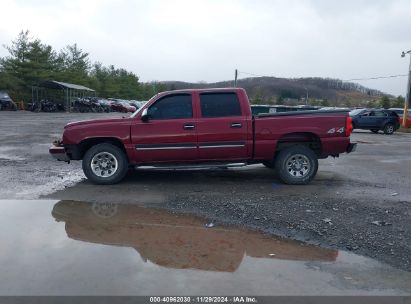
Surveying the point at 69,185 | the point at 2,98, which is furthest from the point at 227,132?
the point at 2,98

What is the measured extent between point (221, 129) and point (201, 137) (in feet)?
1.30

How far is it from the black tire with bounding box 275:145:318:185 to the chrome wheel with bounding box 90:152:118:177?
3.07 m

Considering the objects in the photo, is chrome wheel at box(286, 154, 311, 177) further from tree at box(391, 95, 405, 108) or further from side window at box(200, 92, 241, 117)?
tree at box(391, 95, 405, 108)

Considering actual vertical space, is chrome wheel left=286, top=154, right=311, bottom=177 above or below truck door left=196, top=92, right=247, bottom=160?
below

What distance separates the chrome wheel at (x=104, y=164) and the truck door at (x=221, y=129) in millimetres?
1631

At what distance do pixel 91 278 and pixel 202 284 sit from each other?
3.28ft

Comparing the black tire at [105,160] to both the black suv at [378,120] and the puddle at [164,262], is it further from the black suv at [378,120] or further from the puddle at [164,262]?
the black suv at [378,120]

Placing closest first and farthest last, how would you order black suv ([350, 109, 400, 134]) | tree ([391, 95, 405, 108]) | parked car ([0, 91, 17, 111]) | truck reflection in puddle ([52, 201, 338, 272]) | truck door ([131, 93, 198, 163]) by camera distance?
truck reflection in puddle ([52, 201, 338, 272]) < truck door ([131, 93, 198, 163]) < black suv ([350, 109, 400, 134]) < parked car ([0, 91, 17, 111]) < tree ([391, 95, 405, 108])

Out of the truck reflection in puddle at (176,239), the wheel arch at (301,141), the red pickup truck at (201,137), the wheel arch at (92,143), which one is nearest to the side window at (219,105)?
the red pickup truck at (201,137)

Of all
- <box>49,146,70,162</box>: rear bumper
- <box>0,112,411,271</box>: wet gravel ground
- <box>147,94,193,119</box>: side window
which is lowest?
<box>0,112,411,271</box>: wet gravel ground

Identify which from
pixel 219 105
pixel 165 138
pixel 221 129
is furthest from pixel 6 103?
pixel 221 129

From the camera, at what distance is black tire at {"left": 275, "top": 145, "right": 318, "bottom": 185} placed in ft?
27.6

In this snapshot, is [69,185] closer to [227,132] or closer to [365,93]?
[227,132]

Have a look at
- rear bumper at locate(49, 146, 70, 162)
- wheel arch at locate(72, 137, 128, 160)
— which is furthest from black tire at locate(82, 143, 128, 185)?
rear bumper at locate(49, 146, 70, 162)
